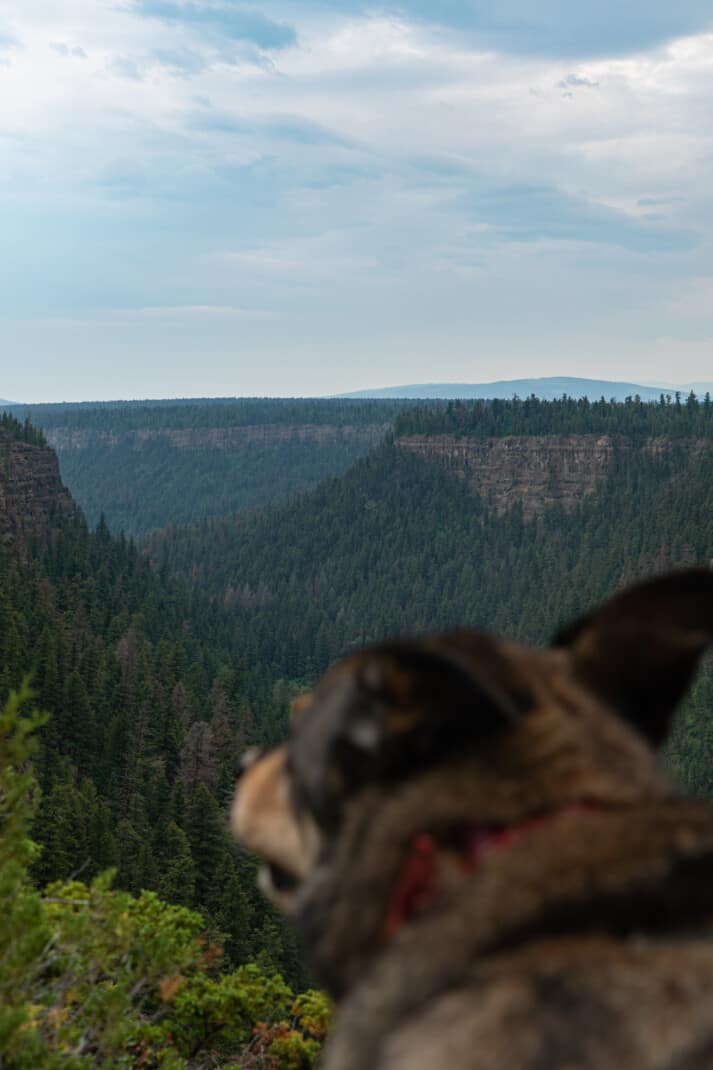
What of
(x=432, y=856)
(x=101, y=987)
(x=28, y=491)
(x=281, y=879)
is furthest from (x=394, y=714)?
(x=28, y=491)

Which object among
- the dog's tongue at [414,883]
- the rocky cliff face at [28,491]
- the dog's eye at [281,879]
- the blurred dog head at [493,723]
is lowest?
the rocky cliff face at [28,491]

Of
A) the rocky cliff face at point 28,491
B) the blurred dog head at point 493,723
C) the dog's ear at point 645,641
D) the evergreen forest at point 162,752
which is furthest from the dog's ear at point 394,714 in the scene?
the rocky cliff face at point 28,491

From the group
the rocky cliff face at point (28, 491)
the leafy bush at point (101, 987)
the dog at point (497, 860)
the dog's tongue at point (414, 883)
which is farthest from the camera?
the rocky cliff face at point (28, 491)

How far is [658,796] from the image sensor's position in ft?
9.64

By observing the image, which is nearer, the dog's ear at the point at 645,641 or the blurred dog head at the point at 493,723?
the blurred dog head at the point at 493,723

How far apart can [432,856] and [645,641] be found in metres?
0.94

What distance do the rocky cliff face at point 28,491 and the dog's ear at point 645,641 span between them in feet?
399

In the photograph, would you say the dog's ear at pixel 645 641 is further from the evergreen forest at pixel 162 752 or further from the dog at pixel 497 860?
the evergreen forest at pixel 162 752

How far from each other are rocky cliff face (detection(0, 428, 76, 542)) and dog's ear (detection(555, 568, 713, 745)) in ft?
Answer: 399

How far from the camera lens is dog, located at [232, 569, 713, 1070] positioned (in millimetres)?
2572

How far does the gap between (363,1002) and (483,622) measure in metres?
182

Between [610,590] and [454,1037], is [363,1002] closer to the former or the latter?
[454,1037]

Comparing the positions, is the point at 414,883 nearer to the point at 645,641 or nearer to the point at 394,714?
the point at 394,714

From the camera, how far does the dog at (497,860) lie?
2572 mm
